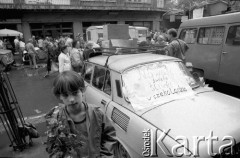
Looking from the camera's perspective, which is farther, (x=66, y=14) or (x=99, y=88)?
(x=66, y=14)

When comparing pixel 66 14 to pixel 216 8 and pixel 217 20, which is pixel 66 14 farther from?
pixel 217 20

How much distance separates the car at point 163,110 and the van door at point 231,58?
2777 millimetres

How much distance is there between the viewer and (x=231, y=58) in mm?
5383

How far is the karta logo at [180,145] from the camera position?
72.6 inches

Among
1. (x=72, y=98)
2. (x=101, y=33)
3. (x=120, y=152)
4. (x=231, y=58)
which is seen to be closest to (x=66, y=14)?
(x=101, y=33)

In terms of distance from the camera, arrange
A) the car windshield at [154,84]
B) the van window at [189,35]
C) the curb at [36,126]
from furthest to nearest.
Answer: the van window at [189,35] < the curb at [36,126] < the car windshield at [154,84]

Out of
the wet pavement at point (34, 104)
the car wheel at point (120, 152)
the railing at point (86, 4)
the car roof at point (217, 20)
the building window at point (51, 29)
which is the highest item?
the railing at point (86, 4)

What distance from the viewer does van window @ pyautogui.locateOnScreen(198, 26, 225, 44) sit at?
18.8ft

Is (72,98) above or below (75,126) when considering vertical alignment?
above

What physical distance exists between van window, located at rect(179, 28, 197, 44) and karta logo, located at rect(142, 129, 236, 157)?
5.51m

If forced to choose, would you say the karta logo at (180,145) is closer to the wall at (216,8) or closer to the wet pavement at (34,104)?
the wet pavement at (34,104)

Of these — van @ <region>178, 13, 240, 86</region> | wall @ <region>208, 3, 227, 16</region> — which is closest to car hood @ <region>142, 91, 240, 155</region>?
van @ <region>178, 13, 240, 86</region>

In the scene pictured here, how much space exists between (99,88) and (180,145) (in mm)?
1968

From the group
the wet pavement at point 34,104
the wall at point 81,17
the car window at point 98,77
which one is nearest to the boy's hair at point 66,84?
the car window at point 98,77
